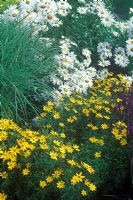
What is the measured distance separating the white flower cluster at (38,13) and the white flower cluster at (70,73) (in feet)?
1.00

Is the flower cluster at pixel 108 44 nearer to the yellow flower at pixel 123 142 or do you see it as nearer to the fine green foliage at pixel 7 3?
the fine green foliage at pixel 7 3

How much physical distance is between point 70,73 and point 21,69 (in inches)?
28.1

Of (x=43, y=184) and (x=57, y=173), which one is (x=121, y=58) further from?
(x=43, y=184)

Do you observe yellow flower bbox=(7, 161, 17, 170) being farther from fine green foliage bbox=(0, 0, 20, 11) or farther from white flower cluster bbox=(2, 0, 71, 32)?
fine green foliage bbox=(0, 0, 20, 11)

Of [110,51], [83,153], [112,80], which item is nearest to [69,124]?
[83,153]

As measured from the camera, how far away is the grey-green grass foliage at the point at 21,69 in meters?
4.50

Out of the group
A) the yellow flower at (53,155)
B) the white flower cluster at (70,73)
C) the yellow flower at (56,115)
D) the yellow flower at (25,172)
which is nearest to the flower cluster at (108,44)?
the white flower cluster at (70,73)

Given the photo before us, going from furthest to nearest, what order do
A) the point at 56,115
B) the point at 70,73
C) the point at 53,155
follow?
the point at 70,73, the point at 56,115, the point at 53,155

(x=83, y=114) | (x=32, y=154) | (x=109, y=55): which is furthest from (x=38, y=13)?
(x=32, y=154)

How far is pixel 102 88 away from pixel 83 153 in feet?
5.14

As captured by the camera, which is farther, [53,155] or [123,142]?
[123,142]

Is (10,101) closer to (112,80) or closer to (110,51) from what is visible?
(112,80)

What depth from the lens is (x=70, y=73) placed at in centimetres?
512

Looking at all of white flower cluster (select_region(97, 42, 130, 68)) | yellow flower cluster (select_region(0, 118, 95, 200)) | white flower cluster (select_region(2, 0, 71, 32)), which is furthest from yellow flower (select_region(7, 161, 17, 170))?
white flower cluster (select_region(97, 42, 130, 68))
